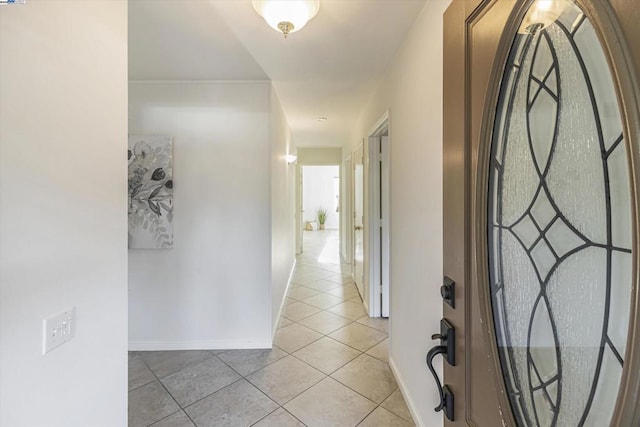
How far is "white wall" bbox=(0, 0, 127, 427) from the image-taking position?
818 millimetres

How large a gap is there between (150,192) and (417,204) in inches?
93.2

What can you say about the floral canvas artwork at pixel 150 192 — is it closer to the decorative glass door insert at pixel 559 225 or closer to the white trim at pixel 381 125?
the white trim at pixel 381 125

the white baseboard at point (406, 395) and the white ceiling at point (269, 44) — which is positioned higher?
the white ceiling at point (269, 44)

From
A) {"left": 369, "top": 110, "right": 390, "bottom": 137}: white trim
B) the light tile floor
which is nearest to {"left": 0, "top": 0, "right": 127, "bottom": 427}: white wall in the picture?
the light tile floor

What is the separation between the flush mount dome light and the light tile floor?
2327 millimetres

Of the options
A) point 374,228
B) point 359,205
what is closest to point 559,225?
point 374,228

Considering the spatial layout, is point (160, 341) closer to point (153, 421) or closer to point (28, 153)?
point (153, 421)

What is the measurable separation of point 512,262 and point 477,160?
27 centimetres

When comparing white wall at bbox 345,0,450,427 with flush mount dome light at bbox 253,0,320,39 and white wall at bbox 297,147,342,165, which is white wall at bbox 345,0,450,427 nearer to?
flush mount dome light at bbox 253,0,320,39

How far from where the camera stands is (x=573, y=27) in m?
0.52

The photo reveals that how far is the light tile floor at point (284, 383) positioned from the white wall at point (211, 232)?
0.25 m

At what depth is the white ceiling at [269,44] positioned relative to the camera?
1705 mm

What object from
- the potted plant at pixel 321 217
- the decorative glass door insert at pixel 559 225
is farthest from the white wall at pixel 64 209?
the potted plant at pixel 321 217

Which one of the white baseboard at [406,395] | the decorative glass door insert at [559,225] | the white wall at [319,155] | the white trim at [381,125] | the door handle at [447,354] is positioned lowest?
the white baseboard at [406,395]
